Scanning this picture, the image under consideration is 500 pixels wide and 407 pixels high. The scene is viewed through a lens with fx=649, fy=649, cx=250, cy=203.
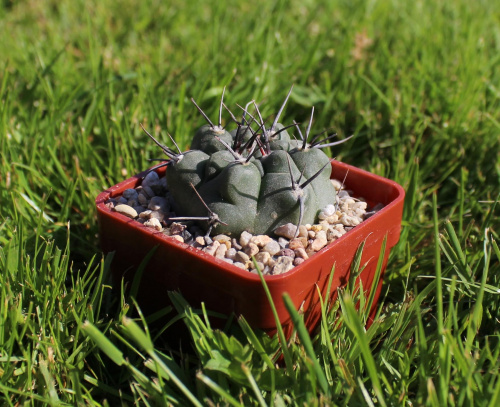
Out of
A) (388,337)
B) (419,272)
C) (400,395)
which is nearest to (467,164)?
(419,272)

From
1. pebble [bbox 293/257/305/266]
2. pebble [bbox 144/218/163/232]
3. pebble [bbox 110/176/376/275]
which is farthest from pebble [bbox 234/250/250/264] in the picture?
pebble [bbox 144/218/163/232]

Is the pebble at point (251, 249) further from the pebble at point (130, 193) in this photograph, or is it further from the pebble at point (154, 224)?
the pebble at point (130, 193)

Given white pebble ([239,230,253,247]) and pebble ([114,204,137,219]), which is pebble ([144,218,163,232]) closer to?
pebble ([114,204,137,219])

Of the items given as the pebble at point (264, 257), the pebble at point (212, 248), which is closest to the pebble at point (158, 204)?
the pebble at point (212, 248)

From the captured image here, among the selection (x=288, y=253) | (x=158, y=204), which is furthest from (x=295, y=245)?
(x=158, y=204)

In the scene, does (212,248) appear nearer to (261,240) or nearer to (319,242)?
(261,240)
